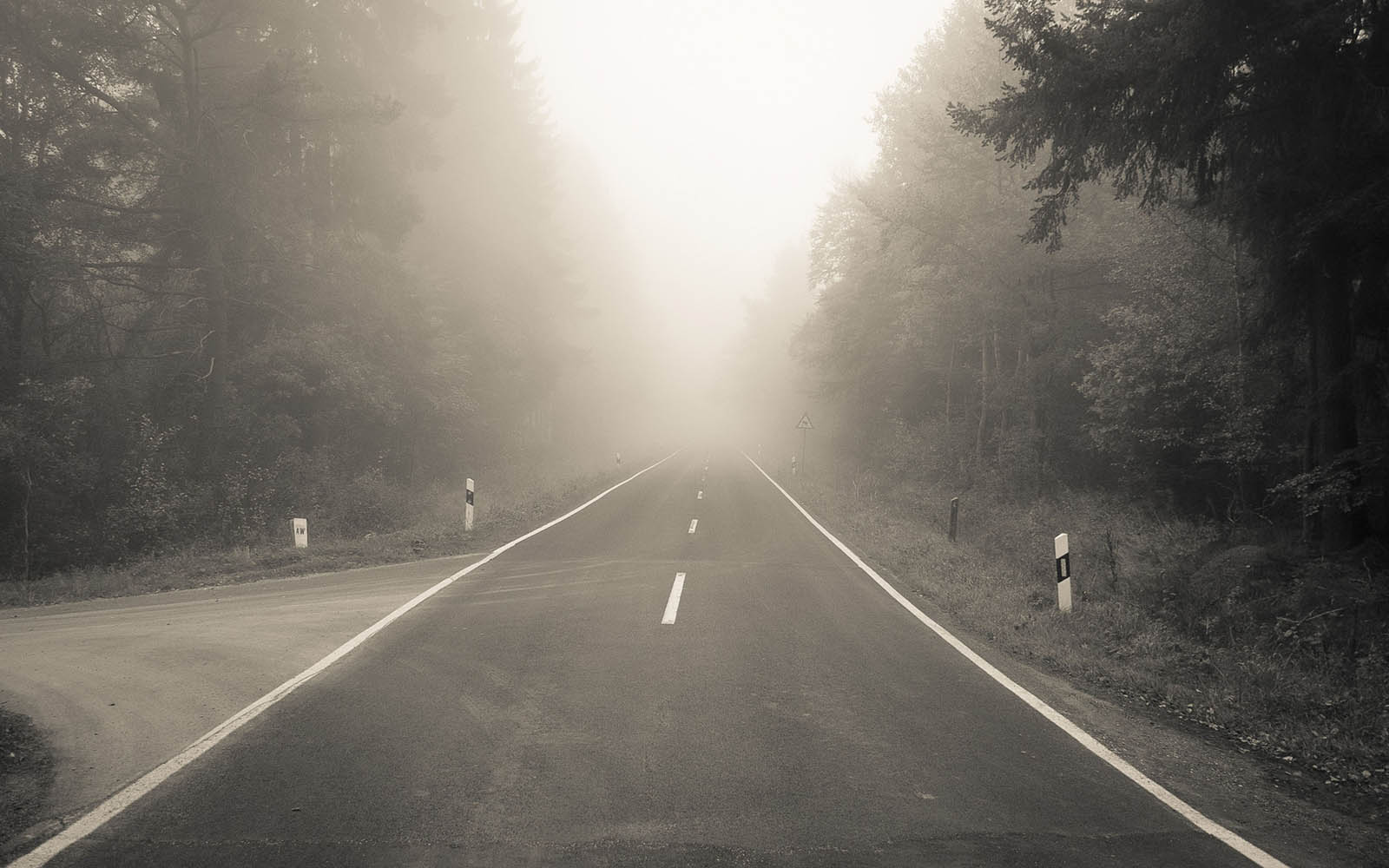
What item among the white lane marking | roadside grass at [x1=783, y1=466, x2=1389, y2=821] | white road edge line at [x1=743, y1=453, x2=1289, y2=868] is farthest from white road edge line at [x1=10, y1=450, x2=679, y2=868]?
roadside grass at [x1=783, y1=466, x2=1389, y2=821]

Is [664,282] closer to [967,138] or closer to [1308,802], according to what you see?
[967,138]

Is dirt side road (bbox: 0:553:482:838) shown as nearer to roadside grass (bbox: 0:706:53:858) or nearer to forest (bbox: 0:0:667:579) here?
roadside grass (bbox: 0:706:53:858)

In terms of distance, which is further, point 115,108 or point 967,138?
point 967,138

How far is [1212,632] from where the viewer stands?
307 inches

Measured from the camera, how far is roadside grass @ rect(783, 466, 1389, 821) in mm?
5148

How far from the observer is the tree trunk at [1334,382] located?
7.67 m

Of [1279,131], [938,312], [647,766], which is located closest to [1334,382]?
[1279,131]

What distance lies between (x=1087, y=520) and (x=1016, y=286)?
5.97m

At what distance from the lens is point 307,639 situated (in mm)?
7086

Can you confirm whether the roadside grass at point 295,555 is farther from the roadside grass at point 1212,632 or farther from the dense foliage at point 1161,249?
the dense foliage at point 1161,249

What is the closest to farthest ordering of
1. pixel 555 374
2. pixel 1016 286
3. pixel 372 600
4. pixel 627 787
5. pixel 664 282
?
pixel 627 787 < pixel 372 600 < pixel 1016 286 < pixel 555 374 < pixel 664 282

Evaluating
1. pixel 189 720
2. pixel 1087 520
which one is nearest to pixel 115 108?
pixel 189 720

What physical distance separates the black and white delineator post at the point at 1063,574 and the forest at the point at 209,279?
45.8ft

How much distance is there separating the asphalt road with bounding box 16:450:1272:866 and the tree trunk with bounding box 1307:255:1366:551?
463 centimetres
